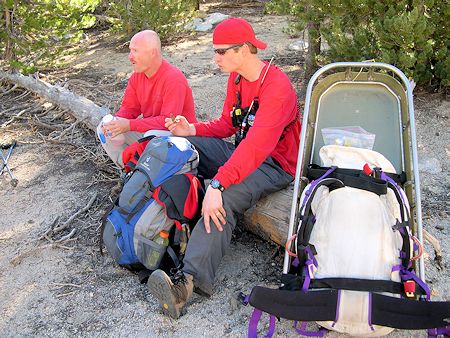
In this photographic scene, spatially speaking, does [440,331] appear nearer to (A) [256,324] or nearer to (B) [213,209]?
(A) [256,324]

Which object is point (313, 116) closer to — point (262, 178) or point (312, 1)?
point (262, 178)

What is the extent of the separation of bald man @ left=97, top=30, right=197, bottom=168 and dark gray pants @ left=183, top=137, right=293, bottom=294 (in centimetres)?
107

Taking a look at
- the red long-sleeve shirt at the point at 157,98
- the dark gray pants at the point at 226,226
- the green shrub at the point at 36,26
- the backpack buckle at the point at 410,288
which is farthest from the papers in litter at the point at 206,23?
the backpack buckle at the point at 410,288

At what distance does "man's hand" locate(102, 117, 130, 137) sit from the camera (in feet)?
12.9

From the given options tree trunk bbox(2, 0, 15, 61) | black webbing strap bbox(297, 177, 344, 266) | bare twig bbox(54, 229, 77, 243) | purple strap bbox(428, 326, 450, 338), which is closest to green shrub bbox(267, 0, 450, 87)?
black webbing strap bbox(297, 177, 344, 266)

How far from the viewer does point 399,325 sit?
2.17 m

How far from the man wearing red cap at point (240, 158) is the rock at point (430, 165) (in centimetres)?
149

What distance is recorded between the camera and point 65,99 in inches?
225

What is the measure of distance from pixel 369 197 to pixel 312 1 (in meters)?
3.18

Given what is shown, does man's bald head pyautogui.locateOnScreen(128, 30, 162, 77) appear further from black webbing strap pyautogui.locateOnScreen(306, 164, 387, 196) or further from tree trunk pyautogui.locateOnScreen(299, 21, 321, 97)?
tree trunk pyautogui.locateOnScreen(299, 21, 321, 97)

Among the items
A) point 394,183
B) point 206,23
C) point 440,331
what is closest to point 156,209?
point 394,183

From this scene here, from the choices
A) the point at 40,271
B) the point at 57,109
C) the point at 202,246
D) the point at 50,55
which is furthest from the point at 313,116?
the point at 50,55

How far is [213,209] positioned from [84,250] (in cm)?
126

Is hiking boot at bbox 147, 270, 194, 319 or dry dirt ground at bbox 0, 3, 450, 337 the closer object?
hiking boot at bbox 147, 270, 194, 319
